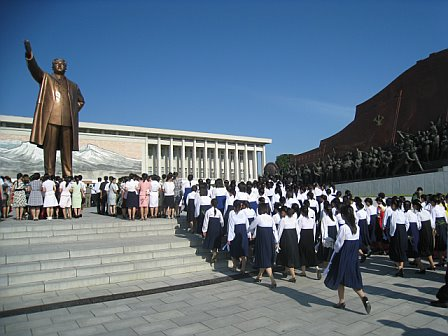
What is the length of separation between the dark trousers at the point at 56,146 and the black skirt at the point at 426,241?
8.81m

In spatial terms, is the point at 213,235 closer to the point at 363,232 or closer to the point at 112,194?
the point at 363,232

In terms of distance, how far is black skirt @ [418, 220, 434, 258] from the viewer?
662 cm

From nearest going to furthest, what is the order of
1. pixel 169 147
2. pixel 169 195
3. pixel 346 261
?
pixel 346 261 < pixel 169 195 < pixel 169 147

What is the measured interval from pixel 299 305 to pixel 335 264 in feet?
2.52

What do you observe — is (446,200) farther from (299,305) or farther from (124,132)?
(124,132)

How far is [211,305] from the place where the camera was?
4.76m

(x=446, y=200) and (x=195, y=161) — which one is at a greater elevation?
(x=195, y=161)

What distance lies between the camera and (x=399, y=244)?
650cm

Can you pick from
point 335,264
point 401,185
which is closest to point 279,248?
point 335,264

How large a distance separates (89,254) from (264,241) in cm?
332

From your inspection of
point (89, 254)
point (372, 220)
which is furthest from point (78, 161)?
point (372, 220)

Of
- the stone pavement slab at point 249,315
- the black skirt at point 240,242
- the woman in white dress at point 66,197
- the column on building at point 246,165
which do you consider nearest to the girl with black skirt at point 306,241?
the stone pavement slab at point 249,315

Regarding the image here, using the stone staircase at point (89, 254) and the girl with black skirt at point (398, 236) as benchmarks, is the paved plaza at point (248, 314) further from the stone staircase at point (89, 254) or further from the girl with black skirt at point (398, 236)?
the girl with black skirt at point (398, 236)

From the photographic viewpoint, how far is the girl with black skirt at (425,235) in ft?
21.7
